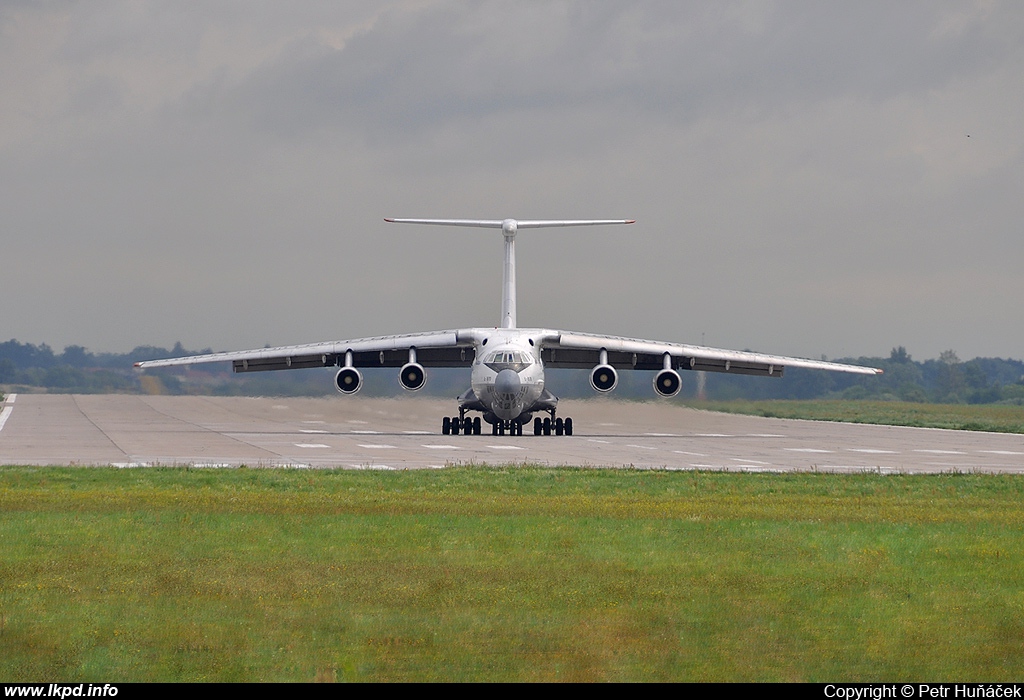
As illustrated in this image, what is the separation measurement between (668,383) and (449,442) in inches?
298

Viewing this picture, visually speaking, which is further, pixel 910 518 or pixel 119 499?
pixel 119 499

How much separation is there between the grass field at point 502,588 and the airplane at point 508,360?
60.2ft

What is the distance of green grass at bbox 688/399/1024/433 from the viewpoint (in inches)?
1809

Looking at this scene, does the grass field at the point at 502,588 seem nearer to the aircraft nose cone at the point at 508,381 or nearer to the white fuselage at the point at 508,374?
the aircraft nose cone at the point at 508,381

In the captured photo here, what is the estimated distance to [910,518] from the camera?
13.7 meters

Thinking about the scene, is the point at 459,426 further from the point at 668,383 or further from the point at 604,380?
the point at 668,383

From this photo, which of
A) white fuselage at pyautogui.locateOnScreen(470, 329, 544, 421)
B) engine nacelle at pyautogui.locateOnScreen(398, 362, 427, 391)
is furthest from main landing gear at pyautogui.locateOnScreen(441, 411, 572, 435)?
engine nacelle at pyautogui.locateOnScreen(398, 362, 427, 391)

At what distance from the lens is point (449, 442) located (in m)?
31.2

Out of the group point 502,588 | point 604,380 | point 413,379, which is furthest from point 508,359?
point 502,588

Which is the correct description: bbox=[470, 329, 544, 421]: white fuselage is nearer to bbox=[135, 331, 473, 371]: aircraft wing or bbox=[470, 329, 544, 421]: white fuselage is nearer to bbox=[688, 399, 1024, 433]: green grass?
bbox=[135, 331, 473, 371]: aircraft wing

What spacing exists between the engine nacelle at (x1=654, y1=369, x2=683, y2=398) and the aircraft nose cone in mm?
4819

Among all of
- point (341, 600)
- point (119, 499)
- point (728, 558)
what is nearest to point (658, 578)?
point (728, 558)
